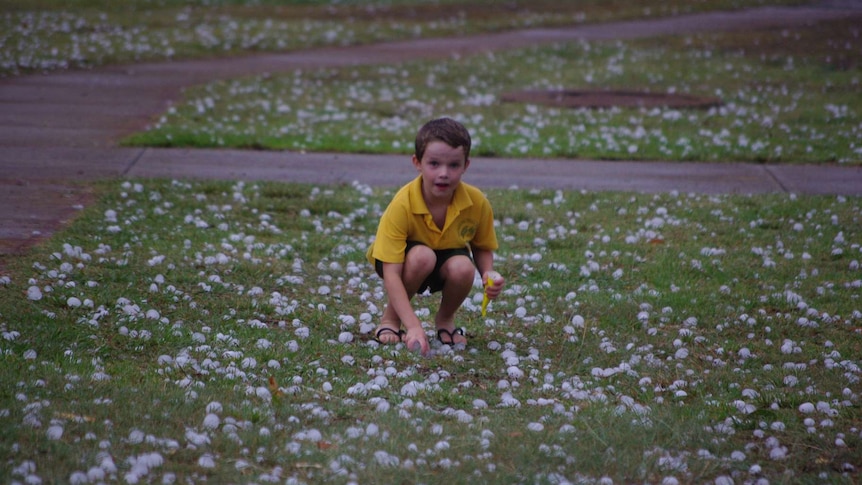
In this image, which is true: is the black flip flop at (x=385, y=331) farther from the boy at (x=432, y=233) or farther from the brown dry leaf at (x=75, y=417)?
the brown dry leaf at (x=75, y=417)

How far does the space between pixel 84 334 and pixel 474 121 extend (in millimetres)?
7657

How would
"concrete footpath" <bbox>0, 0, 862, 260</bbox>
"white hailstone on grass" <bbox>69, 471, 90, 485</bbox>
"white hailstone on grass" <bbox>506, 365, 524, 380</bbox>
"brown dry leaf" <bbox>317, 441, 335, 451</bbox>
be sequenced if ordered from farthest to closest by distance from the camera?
"concrete footpath" <bbox>0, 0, 862, 260</bbox> < "white hailstone on grass" <bbox>506, 365, 524, 380</bbox> < "brown dry leaf" <bbox>317, 441, 335, 451</bbox> < "white hailstone on grass" <bbox>69, 471, 90, 485</bbox>

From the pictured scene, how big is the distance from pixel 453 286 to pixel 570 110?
8.15 m

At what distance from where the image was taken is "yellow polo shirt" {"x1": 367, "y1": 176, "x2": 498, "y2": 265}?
5.11 m

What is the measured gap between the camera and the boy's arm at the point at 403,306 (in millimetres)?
5070

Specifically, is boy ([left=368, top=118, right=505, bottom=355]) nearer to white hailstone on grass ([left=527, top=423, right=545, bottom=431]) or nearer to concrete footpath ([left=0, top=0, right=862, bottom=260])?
white hailstone on grass ([left=527, top=423, right=545, bottom=431])

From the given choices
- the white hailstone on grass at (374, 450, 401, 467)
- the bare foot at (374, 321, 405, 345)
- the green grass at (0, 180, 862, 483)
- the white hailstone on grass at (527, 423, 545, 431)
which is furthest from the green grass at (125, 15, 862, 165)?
the white hailstone on grass at (374, 450, 401, 467)

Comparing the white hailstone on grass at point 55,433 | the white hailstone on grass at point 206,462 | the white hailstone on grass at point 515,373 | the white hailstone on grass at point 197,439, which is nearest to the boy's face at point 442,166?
the white hailstone on grass at point 515,373

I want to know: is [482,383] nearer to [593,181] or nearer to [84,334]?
[84,334]

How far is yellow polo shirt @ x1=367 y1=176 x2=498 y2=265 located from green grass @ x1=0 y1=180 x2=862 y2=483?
1.88 ft

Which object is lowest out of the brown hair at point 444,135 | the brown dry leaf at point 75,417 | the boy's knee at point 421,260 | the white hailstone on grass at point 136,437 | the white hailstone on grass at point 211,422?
the white hailstone on grass at point 211,422

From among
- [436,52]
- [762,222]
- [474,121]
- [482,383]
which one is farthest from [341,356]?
[436,52]

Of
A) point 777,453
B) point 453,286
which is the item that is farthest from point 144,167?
point 777,453

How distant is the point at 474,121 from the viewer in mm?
12023
